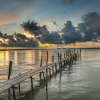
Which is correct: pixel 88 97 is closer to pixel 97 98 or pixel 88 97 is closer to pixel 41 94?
pixel 97 98

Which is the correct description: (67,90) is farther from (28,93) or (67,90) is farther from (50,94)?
(28,93)

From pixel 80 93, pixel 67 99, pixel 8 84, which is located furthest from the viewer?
pixel 80 93

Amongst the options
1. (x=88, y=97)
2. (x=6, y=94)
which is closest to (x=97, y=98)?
(x=88, y=97)

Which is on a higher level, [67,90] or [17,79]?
[17,79]

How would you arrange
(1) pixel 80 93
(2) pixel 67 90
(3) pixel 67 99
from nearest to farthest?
1. (3) pixel 67 99
2. (1) pixel 80 93
3. (2) pixel 67 90

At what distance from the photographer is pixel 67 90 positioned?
1205 cm

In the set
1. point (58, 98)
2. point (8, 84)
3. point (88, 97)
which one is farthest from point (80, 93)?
point (8, 84)

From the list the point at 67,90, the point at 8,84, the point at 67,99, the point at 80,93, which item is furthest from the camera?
the point at 67,90

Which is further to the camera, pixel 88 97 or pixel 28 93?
pixel 28 93

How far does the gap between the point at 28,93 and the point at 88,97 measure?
4.36 m

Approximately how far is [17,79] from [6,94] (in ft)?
6.37

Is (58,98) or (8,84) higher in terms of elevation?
(8,84)

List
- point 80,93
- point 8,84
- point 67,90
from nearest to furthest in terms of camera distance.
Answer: point 8,84
point 80,93
point 67,90

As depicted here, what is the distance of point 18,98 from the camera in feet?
34.8
